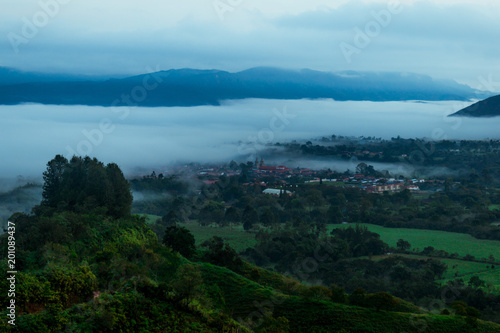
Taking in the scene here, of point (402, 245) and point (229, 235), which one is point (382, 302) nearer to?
point (402, 245)

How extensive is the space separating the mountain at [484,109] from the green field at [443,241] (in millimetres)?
63192

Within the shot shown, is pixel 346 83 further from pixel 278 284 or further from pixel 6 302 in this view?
pixel 6 302

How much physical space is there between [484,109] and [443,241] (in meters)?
68.9

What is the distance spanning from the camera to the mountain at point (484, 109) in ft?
308

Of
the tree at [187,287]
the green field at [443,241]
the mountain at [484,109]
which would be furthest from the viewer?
the mountain at [484,109]

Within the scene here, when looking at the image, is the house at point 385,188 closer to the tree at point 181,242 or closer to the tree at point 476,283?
the tree at point 476,283

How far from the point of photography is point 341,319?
14734mm

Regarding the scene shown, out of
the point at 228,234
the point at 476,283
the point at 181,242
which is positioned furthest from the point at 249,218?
the point at 181,242

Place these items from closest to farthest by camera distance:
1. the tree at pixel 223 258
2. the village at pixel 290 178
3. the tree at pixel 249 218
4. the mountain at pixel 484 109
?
1. the tree at pixel 223 258
2. the tree at pixel 249 218
3. the village at pixel 290 178
4. the mountain at pixel 484 109

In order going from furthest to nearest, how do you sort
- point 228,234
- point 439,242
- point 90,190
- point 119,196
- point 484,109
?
point 484,109 → point 228,234 → point 439,242 → point 90,190 → point 119,196

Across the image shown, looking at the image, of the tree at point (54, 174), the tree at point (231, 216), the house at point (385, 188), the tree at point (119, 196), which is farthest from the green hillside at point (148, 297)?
the house at point (385, 188)

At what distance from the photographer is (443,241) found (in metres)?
35.9

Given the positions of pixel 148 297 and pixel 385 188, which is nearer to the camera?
pixel 148 297

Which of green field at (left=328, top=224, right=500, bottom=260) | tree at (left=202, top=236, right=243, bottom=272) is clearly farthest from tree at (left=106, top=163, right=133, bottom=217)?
green field at (left=328, top=224, right=500, bottom=260)
